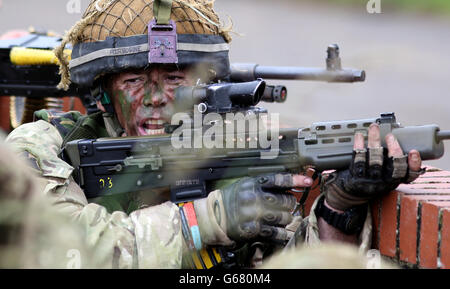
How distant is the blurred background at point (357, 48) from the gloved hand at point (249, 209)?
3.40m

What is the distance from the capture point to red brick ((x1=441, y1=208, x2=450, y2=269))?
8.20 ft

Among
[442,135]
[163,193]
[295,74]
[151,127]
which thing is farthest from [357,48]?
[442,135]

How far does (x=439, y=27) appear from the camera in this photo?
9.00 m

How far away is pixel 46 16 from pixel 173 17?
976cm

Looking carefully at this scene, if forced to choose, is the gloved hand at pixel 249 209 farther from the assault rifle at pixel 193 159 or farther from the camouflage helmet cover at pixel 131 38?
the camouflage helmet cover at pixel 131 38

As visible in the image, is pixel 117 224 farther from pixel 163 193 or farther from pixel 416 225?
pixel 416 225

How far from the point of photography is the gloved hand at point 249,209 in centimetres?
296

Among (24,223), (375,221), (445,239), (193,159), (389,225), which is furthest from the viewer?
(193,159)

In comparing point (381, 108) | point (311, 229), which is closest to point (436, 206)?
point (311, 229)

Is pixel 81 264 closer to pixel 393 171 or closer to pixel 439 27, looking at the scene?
pixel 393 171

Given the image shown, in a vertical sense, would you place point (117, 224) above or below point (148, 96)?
below

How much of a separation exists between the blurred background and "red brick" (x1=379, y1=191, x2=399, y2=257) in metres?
3.54

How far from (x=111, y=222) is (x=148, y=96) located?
707 millimetres

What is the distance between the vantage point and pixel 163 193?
3.27 metres
